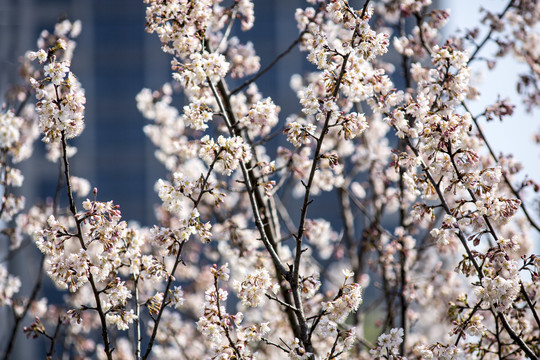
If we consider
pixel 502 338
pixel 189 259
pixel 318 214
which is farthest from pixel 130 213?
pixel 502 338

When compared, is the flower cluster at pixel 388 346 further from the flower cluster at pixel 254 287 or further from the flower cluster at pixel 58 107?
Answer: the flower cluster at pixel 58 107

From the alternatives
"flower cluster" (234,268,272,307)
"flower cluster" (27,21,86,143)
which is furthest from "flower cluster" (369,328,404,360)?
"flower cluster" (27,21,86,143)

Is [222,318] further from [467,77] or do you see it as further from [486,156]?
[486,156]

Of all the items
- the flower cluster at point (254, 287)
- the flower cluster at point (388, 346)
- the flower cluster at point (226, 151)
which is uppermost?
the flower cluster at point (226, 151)

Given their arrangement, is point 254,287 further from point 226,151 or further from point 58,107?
point 58,107

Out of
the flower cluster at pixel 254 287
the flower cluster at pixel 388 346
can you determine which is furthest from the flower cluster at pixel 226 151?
the flower cluster at pixel 388 346

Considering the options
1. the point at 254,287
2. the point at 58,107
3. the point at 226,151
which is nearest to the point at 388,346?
the point at 254,287

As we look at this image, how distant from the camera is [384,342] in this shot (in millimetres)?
3369

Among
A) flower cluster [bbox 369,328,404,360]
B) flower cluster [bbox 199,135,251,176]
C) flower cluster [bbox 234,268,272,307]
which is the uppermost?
flower cluster [bbox 199,135,251,176]

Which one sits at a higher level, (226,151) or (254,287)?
(226,151)

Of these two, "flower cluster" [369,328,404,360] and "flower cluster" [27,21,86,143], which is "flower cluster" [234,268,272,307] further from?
"flower cluster" [27,21,86,143]

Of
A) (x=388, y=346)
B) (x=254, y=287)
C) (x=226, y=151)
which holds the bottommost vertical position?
(x=388, y=346)

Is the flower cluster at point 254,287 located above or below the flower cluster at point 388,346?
above

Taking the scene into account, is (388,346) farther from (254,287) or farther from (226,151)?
(226,151)
